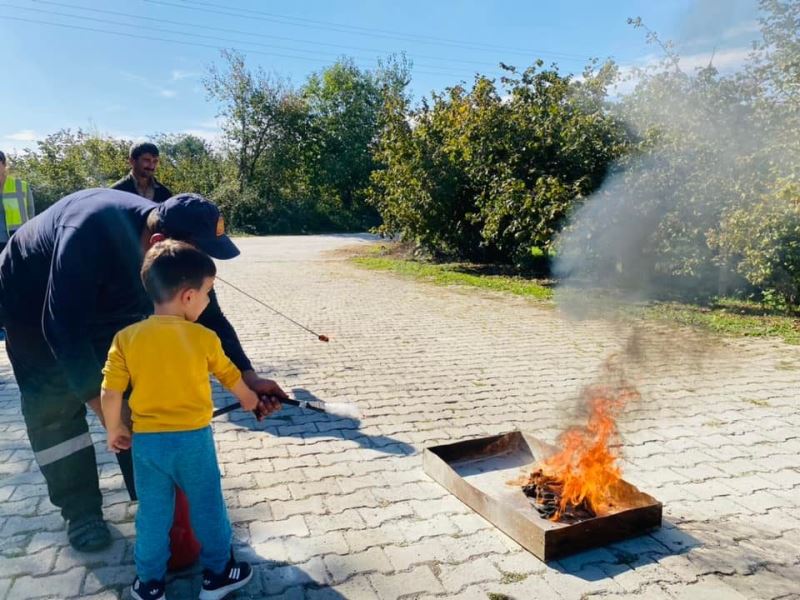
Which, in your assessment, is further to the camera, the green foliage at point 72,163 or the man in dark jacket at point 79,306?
the green foliage at point 72,163

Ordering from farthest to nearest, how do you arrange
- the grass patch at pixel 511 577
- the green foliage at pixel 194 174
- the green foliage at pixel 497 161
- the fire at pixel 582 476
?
1. the green foliage at pixel 194 174
2. the green foliage at pixel 497 161
3. the fire at pixel 582 476
4. the grass patch at pixel 511 577

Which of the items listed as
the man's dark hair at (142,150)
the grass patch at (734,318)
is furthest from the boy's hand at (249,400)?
the grass patch at (734,318)

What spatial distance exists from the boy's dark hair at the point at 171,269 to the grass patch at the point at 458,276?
357 inches

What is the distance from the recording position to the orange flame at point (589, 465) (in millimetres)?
3117

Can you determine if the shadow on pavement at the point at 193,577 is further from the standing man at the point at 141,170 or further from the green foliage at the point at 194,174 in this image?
the green foliage at the point at 194,174

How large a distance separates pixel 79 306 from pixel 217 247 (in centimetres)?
57

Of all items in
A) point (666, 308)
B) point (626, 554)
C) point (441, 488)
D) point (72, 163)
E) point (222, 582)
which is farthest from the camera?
point (72, 163)

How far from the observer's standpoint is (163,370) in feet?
7.37

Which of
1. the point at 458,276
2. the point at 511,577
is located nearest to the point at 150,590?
the point at 511,577

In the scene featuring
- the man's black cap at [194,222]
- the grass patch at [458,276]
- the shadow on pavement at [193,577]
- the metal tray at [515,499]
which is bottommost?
the shadow on pavement at [193,577]

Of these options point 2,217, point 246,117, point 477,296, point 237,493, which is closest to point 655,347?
point 477,296

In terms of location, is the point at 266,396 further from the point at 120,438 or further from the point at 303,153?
the point at 303,153

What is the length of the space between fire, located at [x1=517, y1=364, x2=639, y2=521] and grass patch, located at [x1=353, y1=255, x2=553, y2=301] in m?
7.48

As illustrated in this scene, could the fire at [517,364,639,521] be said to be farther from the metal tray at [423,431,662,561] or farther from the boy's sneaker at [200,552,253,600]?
the boy's sneaker at [200,552,253,600]
